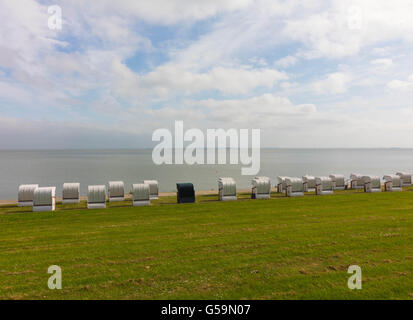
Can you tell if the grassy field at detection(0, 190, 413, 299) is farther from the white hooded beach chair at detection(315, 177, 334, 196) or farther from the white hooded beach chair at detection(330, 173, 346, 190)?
the white hooded beach chair at detection(330, 173, 346, 190)

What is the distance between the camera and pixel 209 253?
516 inches

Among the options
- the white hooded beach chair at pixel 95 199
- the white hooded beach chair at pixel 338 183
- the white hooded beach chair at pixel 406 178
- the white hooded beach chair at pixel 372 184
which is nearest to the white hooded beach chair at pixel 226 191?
the white hooded beach chair at pixel 95 199

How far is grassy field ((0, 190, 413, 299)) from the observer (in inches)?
382

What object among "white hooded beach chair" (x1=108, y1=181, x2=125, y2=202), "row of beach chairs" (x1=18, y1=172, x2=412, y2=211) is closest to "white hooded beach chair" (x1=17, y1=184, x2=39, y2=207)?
"row of beach chairs" (x1=18, y1=172, x2=412, y2=211)

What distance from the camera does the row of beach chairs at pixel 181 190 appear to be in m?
24.3

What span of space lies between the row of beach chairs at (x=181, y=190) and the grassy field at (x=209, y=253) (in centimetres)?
243

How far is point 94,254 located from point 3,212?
16.4 metres

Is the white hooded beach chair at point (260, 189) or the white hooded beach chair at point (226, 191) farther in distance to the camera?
the white hooded beach chair at point (260, 189)

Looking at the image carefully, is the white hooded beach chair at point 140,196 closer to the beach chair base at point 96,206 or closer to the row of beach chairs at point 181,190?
the row of beach chairs at point 181,190

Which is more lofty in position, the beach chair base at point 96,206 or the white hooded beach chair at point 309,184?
the white hooded beach chair at point 309,184

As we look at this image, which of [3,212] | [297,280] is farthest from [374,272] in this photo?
[3,212]

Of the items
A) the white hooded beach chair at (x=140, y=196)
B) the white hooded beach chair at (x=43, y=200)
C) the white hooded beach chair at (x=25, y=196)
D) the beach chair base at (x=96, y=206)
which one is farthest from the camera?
the white hooded beach chair at (x=140, y=196)
